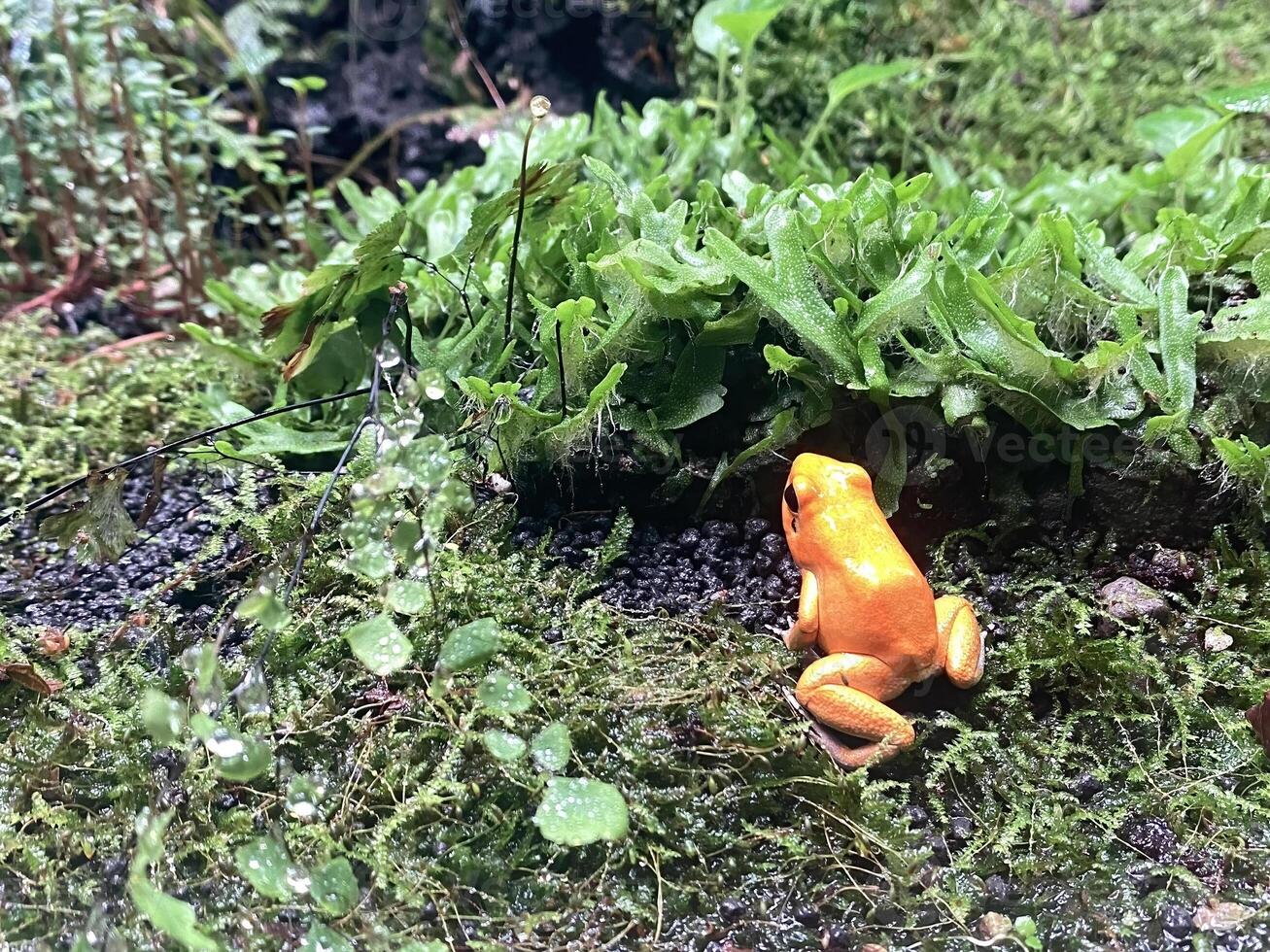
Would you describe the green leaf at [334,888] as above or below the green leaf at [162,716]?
below

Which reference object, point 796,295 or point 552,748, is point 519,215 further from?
point 552,748

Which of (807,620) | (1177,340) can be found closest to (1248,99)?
(1177,340)

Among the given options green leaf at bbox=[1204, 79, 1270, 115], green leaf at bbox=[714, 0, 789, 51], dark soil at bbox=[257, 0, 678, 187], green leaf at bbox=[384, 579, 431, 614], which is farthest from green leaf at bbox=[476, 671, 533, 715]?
dark soil at bbox=[257, 0, 678, 187]

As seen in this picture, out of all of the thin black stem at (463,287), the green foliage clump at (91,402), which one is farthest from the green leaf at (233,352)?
the thin black stem at (463,287)

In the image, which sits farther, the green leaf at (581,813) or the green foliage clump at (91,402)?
the green foliage clump at (91,402)

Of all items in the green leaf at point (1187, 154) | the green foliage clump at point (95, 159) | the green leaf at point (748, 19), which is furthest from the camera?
the green foliage clump at point (95, 159)

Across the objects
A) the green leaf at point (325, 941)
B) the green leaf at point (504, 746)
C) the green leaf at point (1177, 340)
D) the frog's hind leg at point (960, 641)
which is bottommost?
the frog's hind leg at point (960, 641)

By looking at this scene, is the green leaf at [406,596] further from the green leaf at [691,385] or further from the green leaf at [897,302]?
the green leaf at [897,302]

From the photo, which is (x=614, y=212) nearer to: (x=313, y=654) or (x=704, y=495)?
(x=704, y=495)
